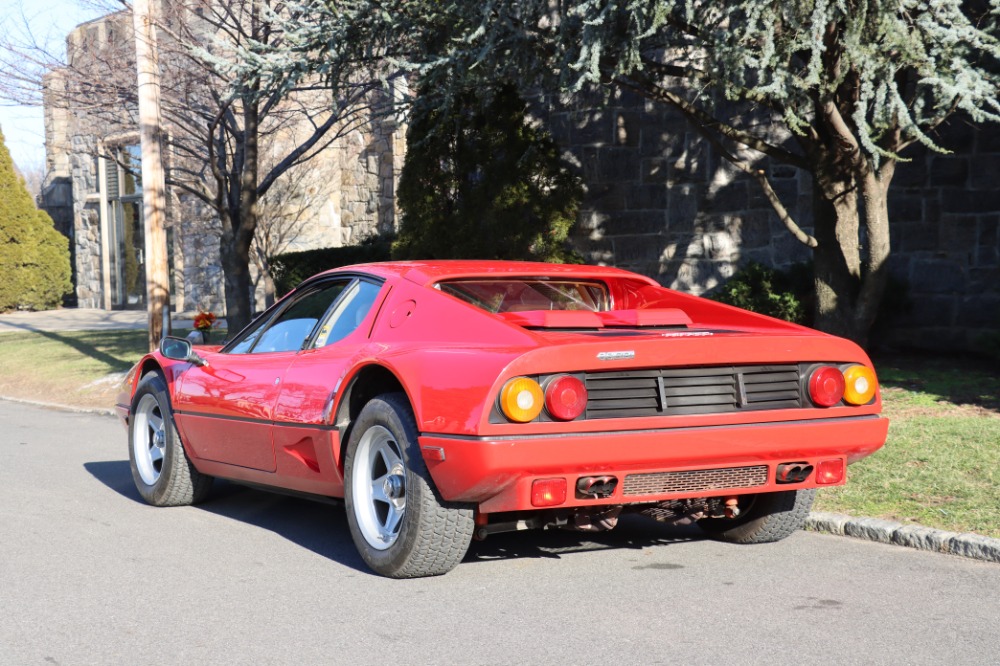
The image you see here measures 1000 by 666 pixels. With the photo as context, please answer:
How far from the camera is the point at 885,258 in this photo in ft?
34.6

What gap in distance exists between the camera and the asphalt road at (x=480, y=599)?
4301 millimetres

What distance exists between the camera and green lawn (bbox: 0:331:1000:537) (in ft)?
21.7

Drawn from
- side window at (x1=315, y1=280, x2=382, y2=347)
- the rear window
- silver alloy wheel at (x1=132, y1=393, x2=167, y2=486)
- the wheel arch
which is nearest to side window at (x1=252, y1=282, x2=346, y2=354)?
side window at (x1=315, y1=280, x2=382, y2=347)

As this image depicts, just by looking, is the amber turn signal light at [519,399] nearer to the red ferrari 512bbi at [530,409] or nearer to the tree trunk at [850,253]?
the red ferrari 512bbi at [530,409]

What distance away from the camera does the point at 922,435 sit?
8.60m

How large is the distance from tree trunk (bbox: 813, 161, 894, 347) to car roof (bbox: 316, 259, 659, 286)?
15.4 feet

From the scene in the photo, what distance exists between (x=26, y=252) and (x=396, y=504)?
26.3 meters

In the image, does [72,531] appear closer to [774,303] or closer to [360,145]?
[774,303]

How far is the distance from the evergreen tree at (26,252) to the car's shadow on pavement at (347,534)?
907 inches

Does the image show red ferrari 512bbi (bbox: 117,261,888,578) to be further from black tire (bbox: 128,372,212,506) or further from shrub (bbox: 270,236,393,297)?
shrub (bbox: 270,236,393,297)

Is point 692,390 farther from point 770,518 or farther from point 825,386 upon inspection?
point 770,518

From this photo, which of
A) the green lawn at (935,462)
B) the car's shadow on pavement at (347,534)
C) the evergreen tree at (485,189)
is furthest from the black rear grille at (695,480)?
the evergreen tree at (485,189)

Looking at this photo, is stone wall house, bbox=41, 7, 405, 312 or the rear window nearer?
the rear window

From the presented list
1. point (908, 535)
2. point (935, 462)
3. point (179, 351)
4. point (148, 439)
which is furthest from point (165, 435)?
point (935, 462)
